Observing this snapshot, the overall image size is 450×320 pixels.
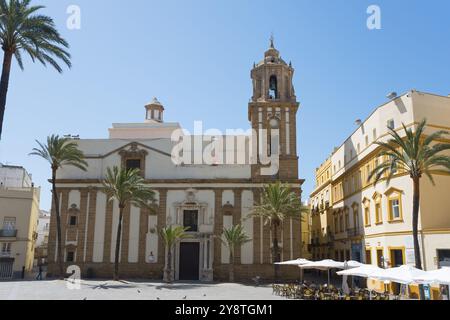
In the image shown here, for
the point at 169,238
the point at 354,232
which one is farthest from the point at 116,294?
the point at 354,232

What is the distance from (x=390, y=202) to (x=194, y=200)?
17416 mm

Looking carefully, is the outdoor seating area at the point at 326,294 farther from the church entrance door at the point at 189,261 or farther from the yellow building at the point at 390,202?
the church entrance door at the point at 189,261

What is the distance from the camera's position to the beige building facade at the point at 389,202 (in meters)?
25.0

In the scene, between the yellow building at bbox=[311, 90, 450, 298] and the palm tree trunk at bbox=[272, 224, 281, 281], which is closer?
the yellow building at bbox=[311, 90, 450, 298]

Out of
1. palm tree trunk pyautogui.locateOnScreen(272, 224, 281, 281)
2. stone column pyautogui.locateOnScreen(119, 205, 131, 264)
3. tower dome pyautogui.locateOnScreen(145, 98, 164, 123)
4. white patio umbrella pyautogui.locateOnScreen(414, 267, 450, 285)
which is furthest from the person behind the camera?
tower dome pyautogui.locateOnScreen(145, 98, 164, 123)

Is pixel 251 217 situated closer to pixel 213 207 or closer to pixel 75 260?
pixel 213 207

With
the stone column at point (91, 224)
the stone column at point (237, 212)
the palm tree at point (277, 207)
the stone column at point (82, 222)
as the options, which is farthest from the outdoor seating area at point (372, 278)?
the stone column at point (82, 222)

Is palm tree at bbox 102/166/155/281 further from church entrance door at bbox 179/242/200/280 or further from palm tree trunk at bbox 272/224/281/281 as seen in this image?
palm tree trunk at bbox 272/224/281/281

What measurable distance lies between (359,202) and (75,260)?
2570cm

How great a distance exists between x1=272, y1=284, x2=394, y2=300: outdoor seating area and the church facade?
11016mm

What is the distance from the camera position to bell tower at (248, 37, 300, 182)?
126ft

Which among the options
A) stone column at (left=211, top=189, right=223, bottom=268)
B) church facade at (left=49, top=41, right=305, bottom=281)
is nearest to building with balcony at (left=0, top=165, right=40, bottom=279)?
church facade at (left=49, top=41, right=305, bottom=281)

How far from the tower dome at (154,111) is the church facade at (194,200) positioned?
926cm
